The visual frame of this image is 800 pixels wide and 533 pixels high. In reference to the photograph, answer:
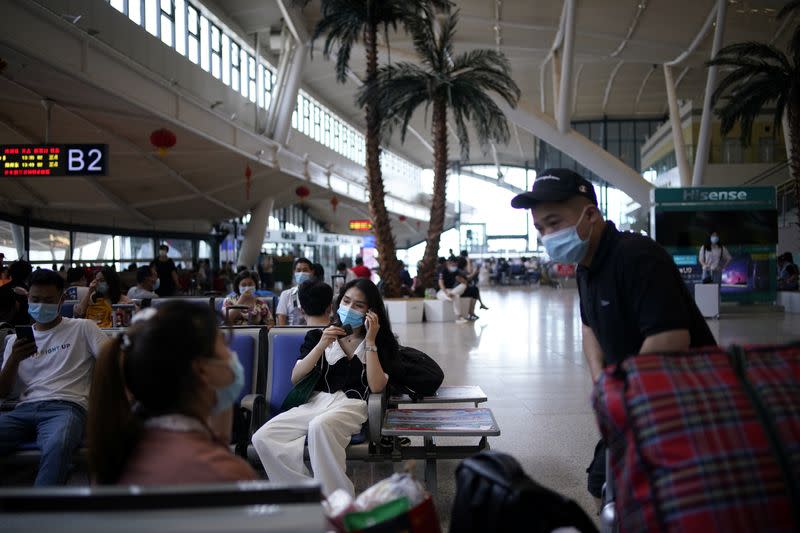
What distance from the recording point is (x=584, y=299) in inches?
126

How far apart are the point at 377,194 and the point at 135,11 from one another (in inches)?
316

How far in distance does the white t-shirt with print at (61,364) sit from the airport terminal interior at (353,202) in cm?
3

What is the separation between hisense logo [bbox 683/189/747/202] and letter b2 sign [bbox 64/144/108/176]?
15.1 m

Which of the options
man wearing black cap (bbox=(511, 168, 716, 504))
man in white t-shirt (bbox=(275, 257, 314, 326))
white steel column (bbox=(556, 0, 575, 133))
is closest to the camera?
man wearing black cap (bbox=(511, 168, 716, 504))

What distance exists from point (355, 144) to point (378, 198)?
3092 cm

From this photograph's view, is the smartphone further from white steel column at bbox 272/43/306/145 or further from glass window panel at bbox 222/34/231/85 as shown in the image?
white steel column at bbox 272/43/306/145

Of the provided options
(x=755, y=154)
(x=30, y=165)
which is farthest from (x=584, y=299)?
(x=755, y=154)

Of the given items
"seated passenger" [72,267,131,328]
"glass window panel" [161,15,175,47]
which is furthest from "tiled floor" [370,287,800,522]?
"glass window panel" [161,15,175,47]

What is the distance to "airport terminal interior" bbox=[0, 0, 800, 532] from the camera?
4035 mm

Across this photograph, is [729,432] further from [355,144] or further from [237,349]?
[355,144]

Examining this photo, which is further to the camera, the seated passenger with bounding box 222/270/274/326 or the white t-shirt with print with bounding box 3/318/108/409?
the seated passenger with bounding box 222/270/274/326

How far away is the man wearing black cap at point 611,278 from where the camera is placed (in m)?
2.63

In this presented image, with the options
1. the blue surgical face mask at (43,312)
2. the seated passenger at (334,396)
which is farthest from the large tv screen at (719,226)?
the blue surgical face mask at (43,312)

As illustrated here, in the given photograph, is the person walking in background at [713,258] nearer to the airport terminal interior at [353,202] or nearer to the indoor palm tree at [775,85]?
the airport terminal interior at [353,202]
